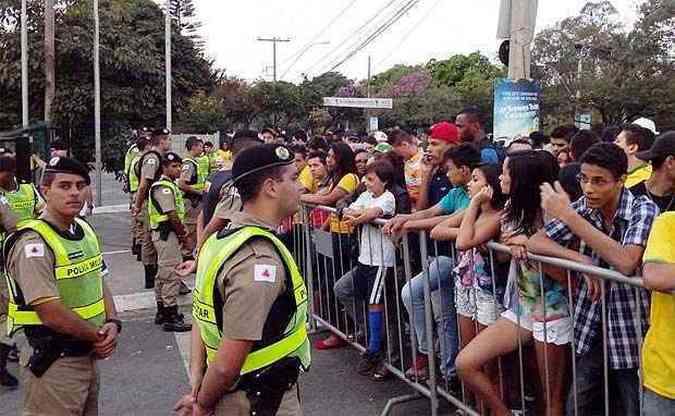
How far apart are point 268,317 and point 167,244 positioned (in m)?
5.11

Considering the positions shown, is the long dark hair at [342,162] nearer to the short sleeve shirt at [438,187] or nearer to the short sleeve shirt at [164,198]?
the short sleeve shirt at [438,187]

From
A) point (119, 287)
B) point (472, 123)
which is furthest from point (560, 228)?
point (119, 287)

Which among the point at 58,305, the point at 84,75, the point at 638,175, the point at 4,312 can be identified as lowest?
the point at 4,312

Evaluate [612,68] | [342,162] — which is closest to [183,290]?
[342,162]

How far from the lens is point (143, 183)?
8273 millimetres

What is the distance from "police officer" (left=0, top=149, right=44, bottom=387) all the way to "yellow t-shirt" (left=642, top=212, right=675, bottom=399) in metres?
4.70

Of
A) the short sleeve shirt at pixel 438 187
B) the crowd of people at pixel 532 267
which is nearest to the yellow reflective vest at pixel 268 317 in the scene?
the crowd of people at pixel 532 267

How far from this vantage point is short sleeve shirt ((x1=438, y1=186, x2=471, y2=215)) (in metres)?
4.99

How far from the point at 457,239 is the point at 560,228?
73 centimetres

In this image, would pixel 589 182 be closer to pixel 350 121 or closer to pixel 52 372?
pixel 52 372

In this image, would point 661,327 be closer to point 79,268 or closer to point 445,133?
point 79,268

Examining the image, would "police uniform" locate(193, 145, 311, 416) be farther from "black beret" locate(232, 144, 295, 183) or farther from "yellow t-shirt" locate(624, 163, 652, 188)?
"yellow t-shirt" locate(624, 163, 652, 188)

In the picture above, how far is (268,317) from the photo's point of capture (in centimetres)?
259

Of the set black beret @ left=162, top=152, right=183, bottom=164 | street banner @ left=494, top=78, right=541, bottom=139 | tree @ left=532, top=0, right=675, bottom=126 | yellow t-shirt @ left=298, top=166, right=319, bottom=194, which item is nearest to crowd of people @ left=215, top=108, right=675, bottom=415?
yellow t-shirt @ left=298, top=166, right=319, bottom=194
